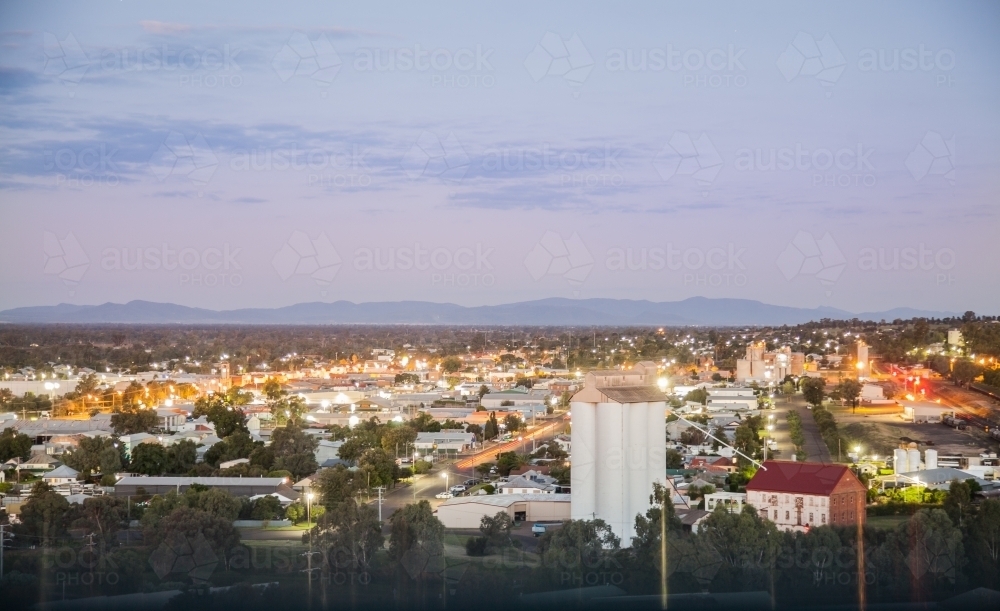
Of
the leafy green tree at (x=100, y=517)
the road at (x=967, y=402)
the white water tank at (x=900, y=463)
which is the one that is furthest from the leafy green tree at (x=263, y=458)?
the road at (x=967, y=402)

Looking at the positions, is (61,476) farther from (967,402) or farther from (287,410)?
(967,402)

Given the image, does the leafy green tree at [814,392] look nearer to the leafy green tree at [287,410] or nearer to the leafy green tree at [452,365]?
the leafy green tree at [287,410]

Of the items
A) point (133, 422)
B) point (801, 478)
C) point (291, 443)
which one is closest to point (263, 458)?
point (291, 443)

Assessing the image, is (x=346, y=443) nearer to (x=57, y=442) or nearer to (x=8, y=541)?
(x=57, y=442)

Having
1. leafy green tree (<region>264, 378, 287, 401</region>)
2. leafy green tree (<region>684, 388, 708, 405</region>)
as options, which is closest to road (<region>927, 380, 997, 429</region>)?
leafy green tree (<region>684, 388, 708, 405</region>)

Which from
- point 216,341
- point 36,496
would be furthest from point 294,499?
point 216,341

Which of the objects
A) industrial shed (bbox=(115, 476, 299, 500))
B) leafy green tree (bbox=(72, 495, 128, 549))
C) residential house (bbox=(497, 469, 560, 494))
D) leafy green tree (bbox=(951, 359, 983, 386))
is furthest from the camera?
leafy green tree (bbox=(951, 359, 983, 386))

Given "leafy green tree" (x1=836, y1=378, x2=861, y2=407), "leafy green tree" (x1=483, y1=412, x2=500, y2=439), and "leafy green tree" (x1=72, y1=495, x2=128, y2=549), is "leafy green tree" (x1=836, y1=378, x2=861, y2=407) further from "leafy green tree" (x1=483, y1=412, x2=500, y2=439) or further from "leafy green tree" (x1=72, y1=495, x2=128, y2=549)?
"leafy green tree" (x1=72, y1=495, x2=128, y2=549)

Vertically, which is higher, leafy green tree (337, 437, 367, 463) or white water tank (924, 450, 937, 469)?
white water tank (924, 450, 937, 469)
